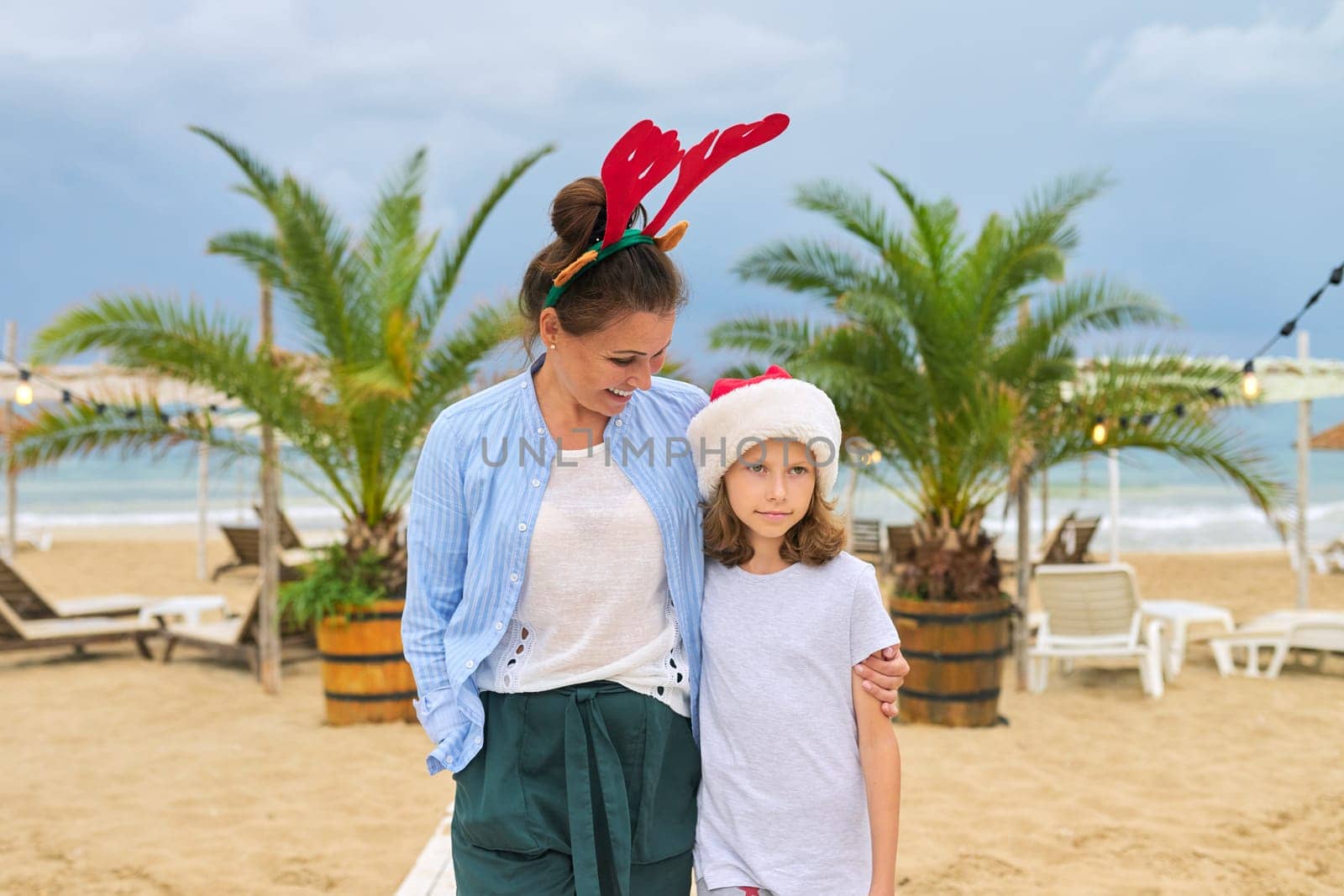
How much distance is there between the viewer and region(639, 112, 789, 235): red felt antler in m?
1.98

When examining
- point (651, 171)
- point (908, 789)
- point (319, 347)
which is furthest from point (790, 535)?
point (319, 347)

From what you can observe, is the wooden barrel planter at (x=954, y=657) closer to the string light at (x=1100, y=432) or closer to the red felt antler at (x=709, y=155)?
the string light at (x=1100, y=432)

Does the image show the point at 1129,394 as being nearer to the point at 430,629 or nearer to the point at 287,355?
the point at 287,355

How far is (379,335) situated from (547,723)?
6144 mm

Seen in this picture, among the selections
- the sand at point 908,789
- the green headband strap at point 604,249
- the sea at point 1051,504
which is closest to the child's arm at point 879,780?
the green headband strap at point 604,249

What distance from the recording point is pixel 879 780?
1.94 m

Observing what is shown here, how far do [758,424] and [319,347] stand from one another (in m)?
6.29

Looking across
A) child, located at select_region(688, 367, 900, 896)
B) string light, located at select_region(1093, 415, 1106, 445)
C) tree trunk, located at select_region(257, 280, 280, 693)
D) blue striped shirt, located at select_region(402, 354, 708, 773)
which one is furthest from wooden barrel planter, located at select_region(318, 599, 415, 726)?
child, located at select_region(688, 367, 900, 896)

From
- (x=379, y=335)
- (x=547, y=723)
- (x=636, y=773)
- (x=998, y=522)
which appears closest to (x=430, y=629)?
(x=547, y=723)

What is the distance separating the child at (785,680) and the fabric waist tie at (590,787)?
0.18 meters

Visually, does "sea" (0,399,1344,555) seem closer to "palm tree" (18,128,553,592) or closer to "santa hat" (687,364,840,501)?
"palm tree" (18,128,553,592)

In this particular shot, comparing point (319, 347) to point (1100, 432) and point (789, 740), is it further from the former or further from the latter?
point (789, 740)

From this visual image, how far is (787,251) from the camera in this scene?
773cm

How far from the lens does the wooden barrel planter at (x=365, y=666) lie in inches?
272
